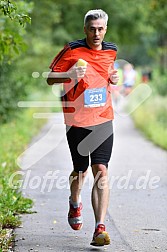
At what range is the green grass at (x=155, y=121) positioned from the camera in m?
18.0

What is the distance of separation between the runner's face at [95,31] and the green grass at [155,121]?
381 inches

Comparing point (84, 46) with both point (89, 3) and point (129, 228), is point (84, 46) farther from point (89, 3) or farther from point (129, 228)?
point (89, 3)

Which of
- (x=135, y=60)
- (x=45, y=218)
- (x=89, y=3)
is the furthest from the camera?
(x=135, y=60)

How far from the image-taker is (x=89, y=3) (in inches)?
1503

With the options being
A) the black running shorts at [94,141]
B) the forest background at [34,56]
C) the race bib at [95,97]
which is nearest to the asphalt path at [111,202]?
the forest background at [34,56]

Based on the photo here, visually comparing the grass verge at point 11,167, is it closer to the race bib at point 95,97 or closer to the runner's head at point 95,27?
the race bib at point 95,97

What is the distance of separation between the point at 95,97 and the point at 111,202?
297 cm

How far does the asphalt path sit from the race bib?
1276mm

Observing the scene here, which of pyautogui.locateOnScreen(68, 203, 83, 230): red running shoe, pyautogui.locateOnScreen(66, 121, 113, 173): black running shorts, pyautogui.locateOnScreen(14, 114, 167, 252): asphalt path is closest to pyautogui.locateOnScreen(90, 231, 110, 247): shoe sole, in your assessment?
pyautogui.locateOnScreen(14, 114, 167, 252): asphalt path

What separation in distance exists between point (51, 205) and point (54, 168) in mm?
3464

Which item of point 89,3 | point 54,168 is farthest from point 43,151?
point 89,3

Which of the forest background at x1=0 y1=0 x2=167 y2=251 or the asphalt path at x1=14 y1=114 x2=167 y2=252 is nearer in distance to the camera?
the asphalt path at x1=14 y1=114 x2=167 y2=252

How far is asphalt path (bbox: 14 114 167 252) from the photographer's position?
727cm

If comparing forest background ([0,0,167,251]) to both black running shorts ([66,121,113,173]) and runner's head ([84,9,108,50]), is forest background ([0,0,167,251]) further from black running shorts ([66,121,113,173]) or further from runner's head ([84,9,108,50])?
black running shorts ([66,121,113,173])
